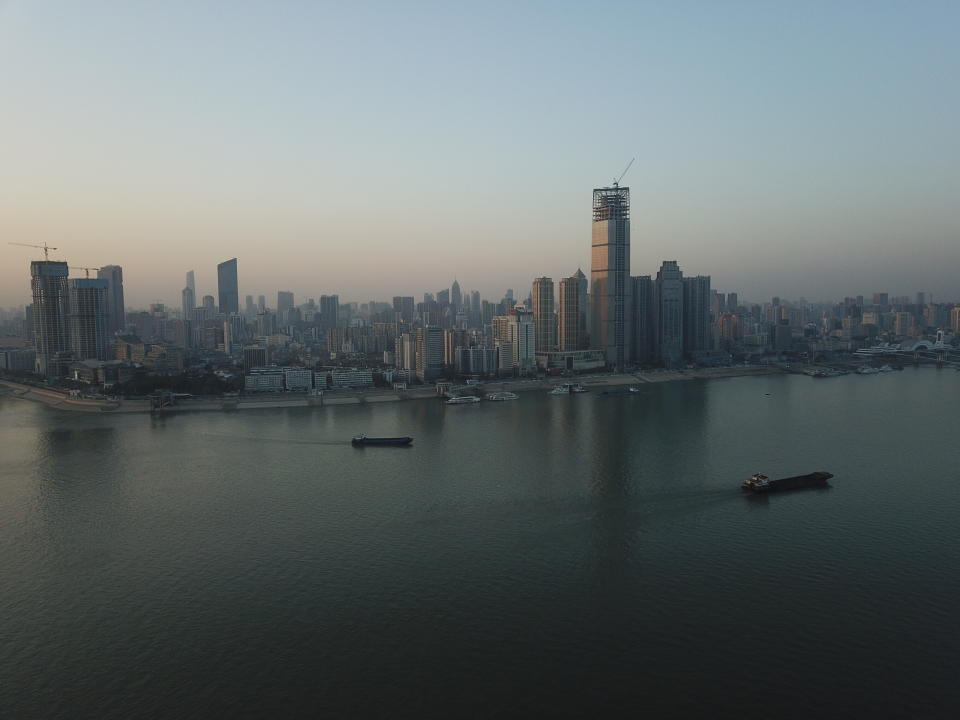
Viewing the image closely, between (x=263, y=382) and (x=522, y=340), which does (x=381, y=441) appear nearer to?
(x=263, y=382)

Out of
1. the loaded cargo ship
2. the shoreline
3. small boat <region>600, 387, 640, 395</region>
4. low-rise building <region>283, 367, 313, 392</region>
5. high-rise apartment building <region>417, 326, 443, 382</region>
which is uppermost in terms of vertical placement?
high-rise apartment building <region>417, 326, 443, 382</region>

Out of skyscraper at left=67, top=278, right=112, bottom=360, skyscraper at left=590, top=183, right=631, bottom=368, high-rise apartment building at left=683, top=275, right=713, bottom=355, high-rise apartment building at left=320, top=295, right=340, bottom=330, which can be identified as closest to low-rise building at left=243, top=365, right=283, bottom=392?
skyscraper at left=67, top=278, right=112, bottom=360

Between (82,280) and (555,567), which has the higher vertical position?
(82,280)

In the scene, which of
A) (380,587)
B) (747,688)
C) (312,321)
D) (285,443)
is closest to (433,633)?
(380,587)

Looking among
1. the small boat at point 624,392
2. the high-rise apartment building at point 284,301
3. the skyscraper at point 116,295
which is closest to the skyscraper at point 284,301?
the high-rise apartment building at point 284,301

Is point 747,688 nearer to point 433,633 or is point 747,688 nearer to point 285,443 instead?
point 433,633

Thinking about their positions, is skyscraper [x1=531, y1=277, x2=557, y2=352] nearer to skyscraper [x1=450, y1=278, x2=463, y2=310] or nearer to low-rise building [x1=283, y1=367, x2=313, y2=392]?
low-rise building [x1=283, y1=367, x2=313, y2=392]
